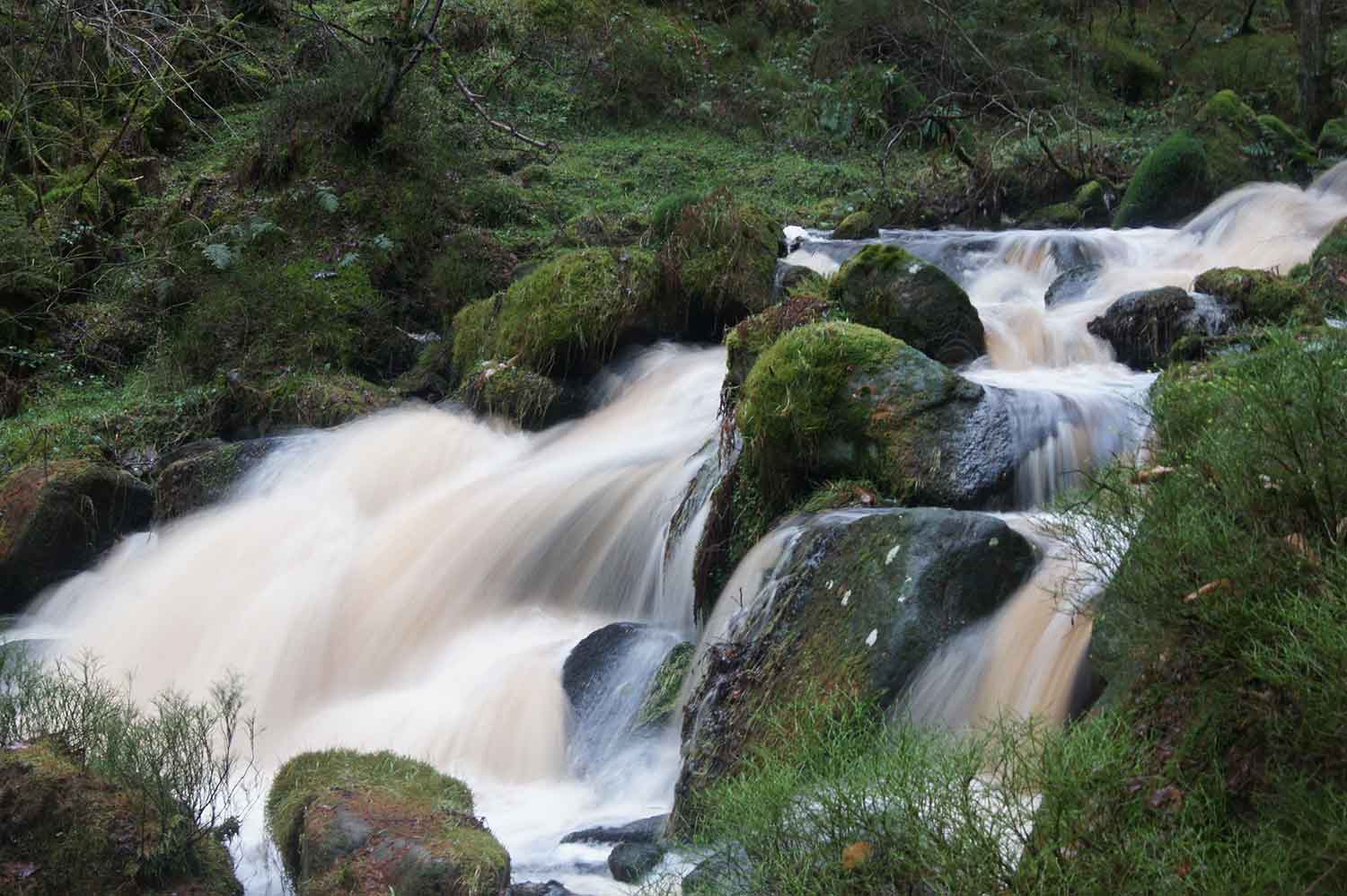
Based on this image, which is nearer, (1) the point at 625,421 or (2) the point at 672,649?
(2) the point at 672,649

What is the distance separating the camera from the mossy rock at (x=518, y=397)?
9.79 metres

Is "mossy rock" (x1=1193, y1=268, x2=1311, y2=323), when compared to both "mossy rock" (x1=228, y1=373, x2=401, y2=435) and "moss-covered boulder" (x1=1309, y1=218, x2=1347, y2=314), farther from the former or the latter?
"mossy rock" (x1=228, y1=373, x2=401, y2=435)

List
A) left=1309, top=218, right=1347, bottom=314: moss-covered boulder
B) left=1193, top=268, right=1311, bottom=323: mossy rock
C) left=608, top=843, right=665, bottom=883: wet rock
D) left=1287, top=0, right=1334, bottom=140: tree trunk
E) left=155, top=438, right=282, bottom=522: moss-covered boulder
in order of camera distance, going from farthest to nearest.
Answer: left=1287, top=0, right=1334, bottom=140: tree trunk → left=155, top=438, right=282, bottom=522: moss-covered boulder → left=1193, top=268, right=1311, bottom=323: mossy rock → left=1309, top=218, right=1347, bottom=314: moss-covered boulder → left=608, top=843, right=665, bottom=883: wet rock

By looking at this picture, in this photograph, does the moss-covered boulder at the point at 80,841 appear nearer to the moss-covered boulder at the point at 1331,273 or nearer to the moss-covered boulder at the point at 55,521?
the moss-covered boulder at the point at 55,521

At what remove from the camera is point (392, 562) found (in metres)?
7.97

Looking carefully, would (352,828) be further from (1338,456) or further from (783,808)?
(1338,456)

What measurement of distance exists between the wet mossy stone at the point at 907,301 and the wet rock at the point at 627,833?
432 centimetres

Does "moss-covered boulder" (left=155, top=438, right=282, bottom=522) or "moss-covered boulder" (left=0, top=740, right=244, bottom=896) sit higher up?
"moss-covered boulder" (left=0, top=740, right=244, bottom=896)

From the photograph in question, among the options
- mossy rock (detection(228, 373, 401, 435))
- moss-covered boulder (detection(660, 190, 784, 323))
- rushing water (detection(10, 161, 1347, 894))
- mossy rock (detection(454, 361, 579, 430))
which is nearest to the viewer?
rushing water (detection(10, 161, 1347, 894))

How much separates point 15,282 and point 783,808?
11.6 metres

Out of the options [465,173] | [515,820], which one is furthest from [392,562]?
[465,173]

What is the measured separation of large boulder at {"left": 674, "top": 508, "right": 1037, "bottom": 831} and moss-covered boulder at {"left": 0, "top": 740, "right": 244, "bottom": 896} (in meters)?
1.89

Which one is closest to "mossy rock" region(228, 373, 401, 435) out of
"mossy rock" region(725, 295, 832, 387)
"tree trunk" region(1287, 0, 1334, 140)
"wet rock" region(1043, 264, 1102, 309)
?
"mossy rock" region(725, 295, 832, 387)

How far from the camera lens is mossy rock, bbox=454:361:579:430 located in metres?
9.79
